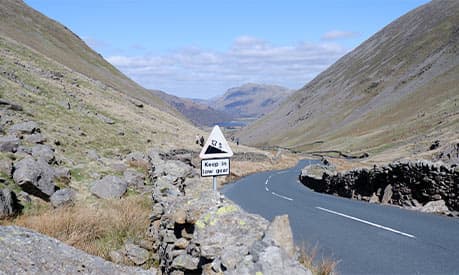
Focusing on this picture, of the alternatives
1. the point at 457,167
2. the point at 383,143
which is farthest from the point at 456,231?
the point at 383,143

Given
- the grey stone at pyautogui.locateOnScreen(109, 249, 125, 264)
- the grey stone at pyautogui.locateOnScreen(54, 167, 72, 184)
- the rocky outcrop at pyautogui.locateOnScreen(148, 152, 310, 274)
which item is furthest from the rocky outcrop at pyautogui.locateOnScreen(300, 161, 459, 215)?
the grey stone at pyautogui.locateOnScreen(54, 167, 72, 184)

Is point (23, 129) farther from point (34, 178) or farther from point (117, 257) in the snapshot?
point (117, 257)

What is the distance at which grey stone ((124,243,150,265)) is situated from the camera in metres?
8.55

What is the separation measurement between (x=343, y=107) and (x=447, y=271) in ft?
460

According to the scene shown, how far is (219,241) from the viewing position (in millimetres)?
5867

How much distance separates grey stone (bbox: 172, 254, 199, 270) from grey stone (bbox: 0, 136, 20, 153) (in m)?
10.7

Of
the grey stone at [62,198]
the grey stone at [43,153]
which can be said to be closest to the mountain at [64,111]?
the grey stone at [43,153]

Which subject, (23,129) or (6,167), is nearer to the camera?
(6,167)

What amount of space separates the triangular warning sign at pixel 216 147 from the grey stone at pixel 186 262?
3450 millimetres

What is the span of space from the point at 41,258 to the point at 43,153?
11.0 metres

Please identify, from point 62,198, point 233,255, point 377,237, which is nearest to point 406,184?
point 377,237

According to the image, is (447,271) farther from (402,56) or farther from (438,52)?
(402,56)

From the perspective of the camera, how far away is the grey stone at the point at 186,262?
6.54 meters

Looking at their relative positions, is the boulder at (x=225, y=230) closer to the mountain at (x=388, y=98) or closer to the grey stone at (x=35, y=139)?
the grey stone at (x=35, y=139)
